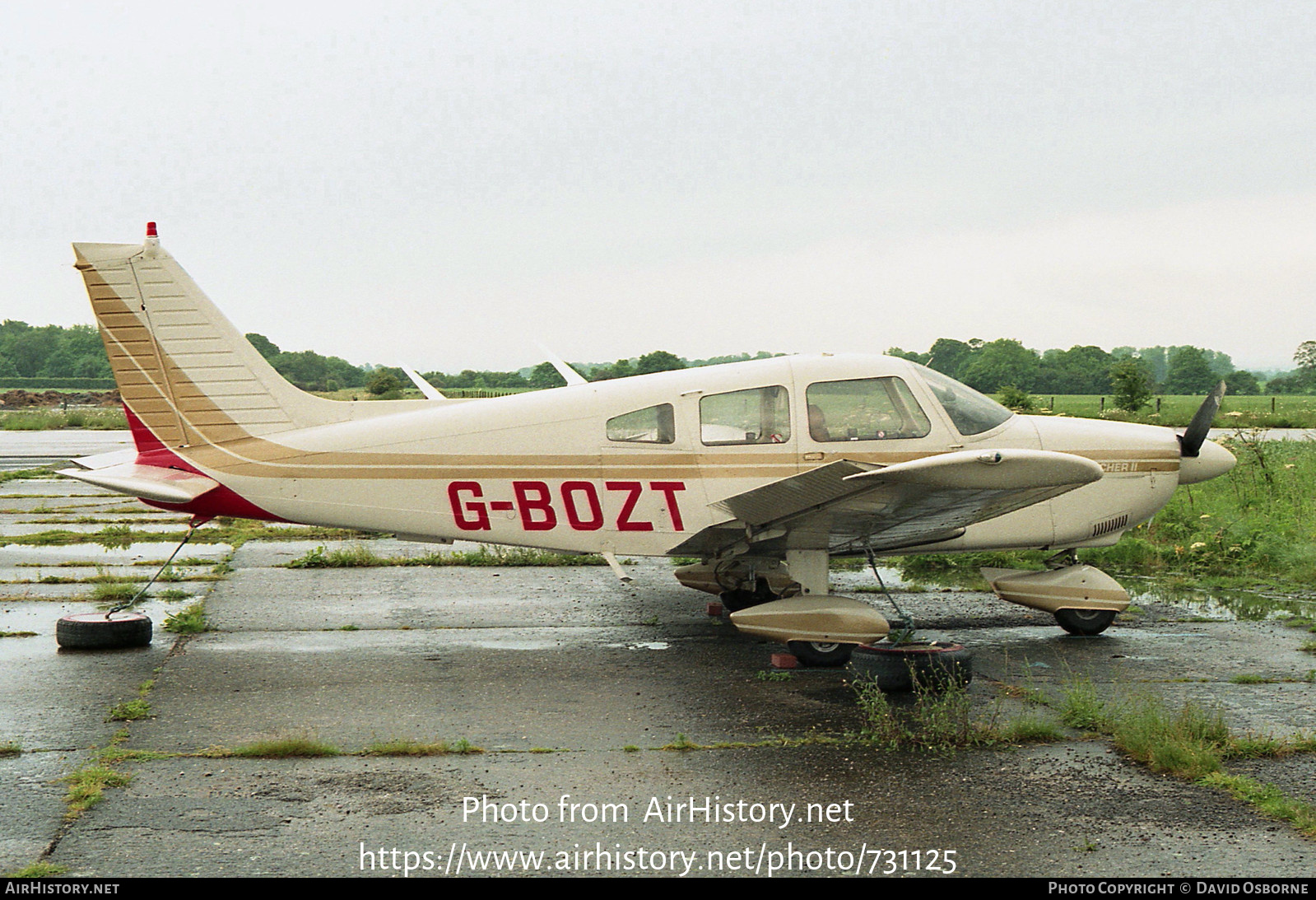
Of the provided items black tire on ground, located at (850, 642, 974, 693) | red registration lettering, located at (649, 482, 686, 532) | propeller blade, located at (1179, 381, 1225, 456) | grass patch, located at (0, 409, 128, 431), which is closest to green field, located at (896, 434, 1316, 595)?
propeller blade, located at (1179, 381, 1225, 456)

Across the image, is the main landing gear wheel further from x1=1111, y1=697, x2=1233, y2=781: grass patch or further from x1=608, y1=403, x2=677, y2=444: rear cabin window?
x1=1111, y1=697, x2=1233, y2=781: grass patch

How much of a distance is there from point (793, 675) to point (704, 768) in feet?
7.13

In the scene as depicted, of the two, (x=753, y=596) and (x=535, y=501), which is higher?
(x=535, y=501)

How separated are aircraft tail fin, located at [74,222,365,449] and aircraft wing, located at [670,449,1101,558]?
3.53 metres

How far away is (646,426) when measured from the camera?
852 cm

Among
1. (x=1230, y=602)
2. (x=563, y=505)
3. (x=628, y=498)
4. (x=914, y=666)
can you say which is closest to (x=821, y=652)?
(x=914, y=666)

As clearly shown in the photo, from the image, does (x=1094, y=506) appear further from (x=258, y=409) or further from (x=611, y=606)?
(x=258, y=409)

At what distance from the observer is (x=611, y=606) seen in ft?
34.0

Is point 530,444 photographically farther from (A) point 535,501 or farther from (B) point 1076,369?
(B) point 1076,369

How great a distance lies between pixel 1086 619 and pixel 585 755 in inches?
201

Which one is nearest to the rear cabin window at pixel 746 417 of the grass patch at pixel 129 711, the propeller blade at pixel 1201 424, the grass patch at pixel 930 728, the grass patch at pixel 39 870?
the grass patch at pixel 930 728

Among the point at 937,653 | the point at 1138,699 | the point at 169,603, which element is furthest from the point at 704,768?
the point at 169,603

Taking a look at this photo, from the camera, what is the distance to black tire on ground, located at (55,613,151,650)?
27.2 ft

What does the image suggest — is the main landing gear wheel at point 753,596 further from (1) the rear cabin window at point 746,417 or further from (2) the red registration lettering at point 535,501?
(2) the red registration lettering at point 535,501
